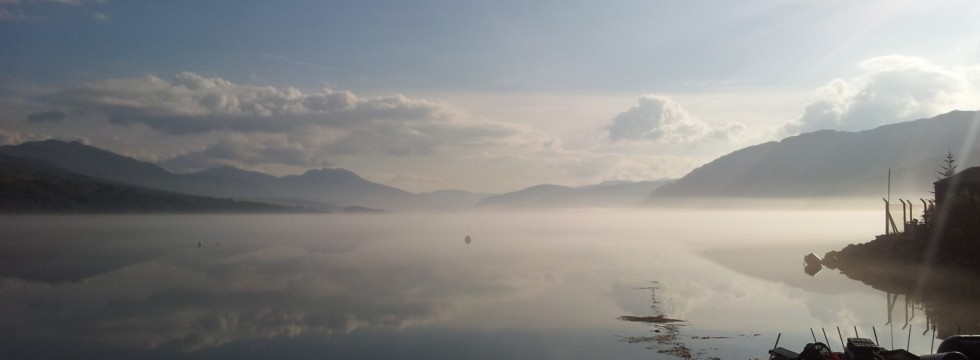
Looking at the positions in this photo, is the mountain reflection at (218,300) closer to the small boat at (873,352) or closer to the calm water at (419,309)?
the calm water at (419,309)

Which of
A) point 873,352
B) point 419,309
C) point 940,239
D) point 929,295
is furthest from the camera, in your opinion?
point 940,239

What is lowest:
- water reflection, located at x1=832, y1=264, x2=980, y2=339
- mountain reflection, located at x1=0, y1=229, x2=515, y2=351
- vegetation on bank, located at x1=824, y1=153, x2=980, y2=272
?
mountain reflection, located at x1=0, y1=229, x2=515, y2=351

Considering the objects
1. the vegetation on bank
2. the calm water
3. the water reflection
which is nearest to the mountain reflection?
the calm water

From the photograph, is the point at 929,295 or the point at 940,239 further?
the point at 940,239

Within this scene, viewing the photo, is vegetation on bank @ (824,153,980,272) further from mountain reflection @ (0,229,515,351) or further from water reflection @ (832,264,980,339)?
mountain reflection @ (0,229,515,351)

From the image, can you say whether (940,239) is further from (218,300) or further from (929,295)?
(218,300)

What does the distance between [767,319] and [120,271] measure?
57363 millimetres

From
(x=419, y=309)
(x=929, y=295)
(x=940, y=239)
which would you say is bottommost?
(x=419, y=309)

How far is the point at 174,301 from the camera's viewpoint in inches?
1731

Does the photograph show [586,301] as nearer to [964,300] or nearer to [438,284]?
[438,284]

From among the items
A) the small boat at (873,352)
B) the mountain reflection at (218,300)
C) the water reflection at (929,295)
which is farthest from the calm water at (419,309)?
the small boat at (873,352)

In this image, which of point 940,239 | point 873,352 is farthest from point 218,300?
point 940,239

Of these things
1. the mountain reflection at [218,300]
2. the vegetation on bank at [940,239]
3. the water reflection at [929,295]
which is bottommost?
the mountain reflection at [218,300]

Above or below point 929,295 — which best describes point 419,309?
below
